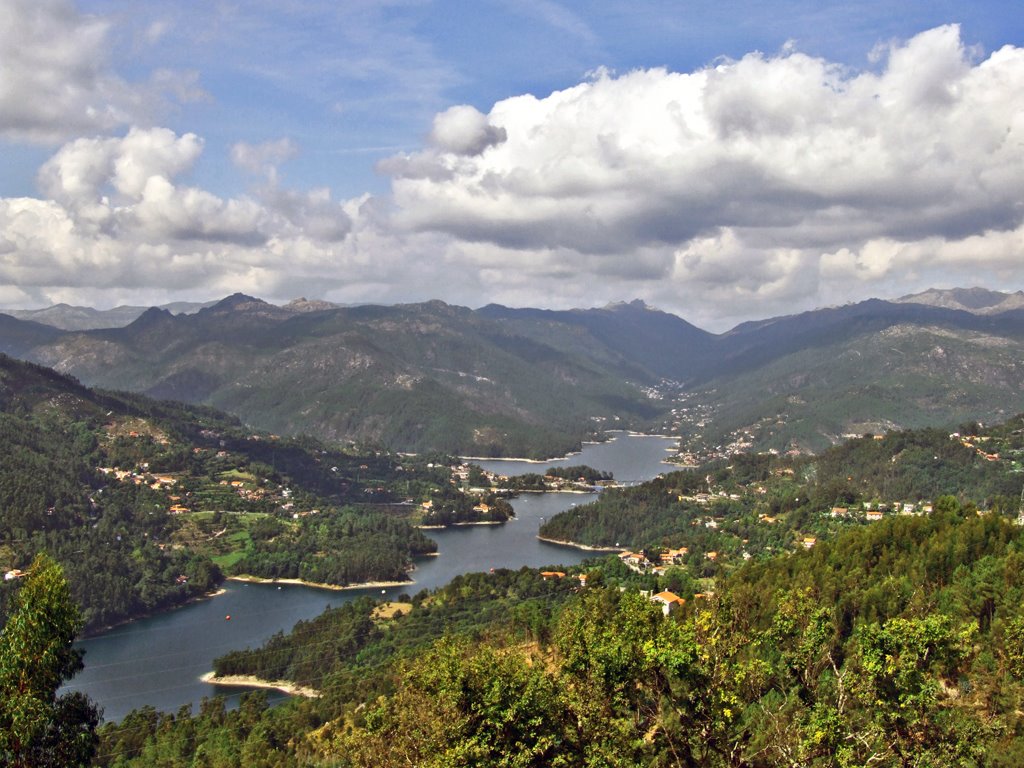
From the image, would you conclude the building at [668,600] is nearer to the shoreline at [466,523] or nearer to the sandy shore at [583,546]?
the sandy shore at [583,546]

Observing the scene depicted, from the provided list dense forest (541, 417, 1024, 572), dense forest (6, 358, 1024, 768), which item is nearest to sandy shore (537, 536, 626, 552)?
dense forest (541, 417, 1024, 572)

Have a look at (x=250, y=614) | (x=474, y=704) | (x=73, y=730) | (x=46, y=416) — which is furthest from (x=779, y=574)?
(x=46, y=416)

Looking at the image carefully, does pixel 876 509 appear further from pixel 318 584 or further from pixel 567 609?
pixel 567 609

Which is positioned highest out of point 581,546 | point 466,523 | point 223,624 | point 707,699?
point 707,699

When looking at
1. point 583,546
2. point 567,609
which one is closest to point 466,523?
point 583,546

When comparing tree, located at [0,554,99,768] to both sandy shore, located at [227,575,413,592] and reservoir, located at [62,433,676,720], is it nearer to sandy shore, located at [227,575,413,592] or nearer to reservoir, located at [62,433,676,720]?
reservoir, located at [62,433,676,720]

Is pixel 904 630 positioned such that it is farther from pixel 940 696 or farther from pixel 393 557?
pixel 393 557
